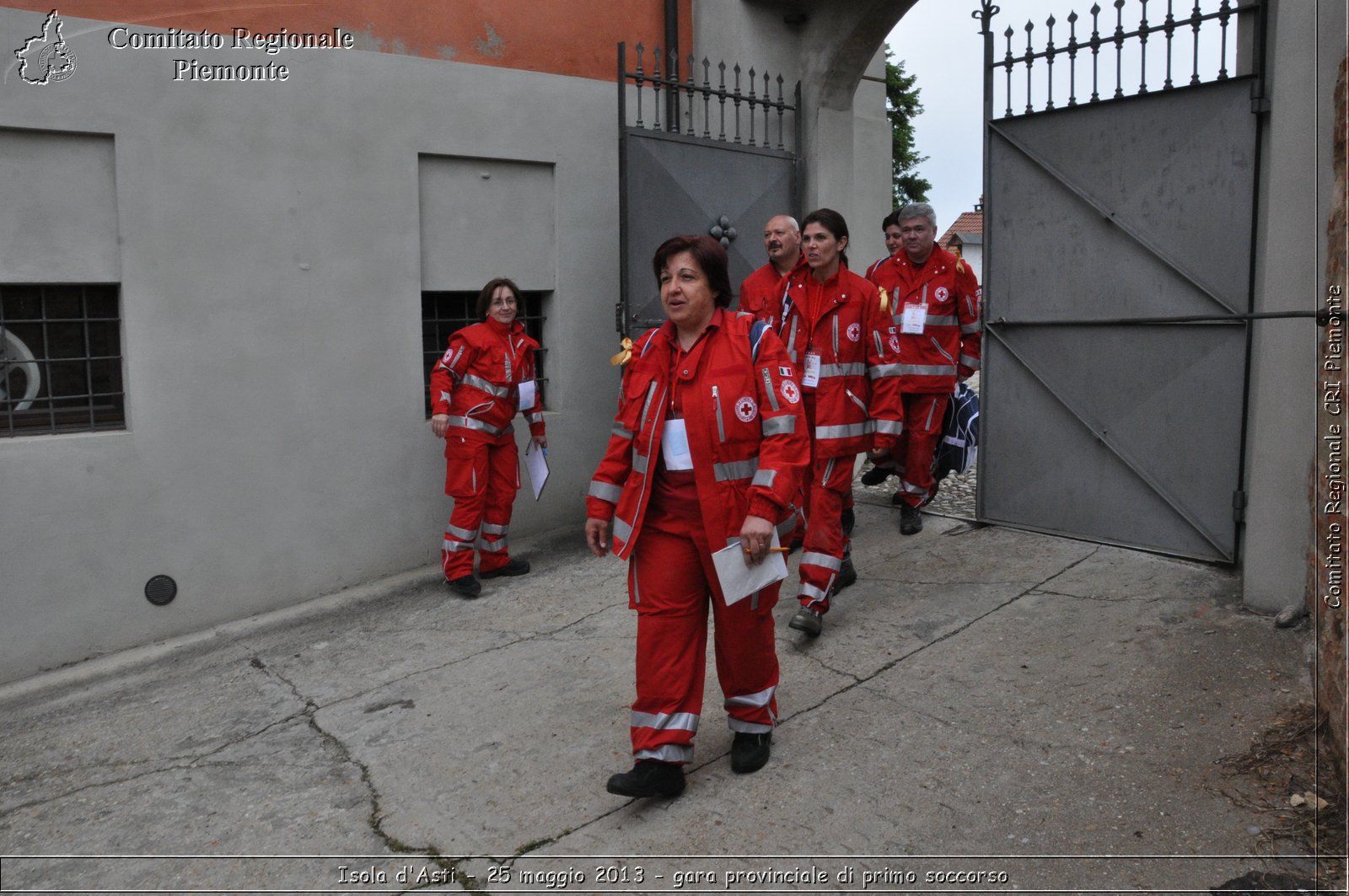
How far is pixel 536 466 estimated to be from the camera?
670 cm

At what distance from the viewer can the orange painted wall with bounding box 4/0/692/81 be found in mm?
5957

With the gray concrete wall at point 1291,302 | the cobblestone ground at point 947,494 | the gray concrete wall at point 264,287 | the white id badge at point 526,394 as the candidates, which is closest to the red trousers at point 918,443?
the cobblestone ground at point 947,494

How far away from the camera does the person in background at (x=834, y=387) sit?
4.97 m

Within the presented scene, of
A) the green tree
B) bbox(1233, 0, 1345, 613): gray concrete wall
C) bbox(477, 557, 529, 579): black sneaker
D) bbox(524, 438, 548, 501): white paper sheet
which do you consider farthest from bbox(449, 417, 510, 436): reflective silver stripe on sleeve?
the green tree

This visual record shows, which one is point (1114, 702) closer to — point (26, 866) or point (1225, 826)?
point (1225, 826)

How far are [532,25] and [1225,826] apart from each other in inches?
253

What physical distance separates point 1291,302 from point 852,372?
6.26 feet

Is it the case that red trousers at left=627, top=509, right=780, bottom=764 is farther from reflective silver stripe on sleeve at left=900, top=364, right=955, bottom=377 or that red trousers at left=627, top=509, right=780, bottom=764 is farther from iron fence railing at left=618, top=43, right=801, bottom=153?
iron fence railing at left=618, top=43, right=801, bottom=153

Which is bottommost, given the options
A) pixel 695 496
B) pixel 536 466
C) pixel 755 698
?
pixel 755 698

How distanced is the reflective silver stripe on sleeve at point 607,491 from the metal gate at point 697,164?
3.41 meters

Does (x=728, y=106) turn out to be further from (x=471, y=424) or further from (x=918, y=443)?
(x=471, y=424)

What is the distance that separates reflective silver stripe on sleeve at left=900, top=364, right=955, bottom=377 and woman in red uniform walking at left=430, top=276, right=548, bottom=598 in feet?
7.82

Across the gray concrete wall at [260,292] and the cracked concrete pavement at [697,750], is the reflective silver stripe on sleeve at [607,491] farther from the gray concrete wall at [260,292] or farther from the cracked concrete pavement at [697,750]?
the gray concrete wall at [260,292]

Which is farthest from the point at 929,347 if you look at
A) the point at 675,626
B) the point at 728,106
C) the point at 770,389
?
the point at 675,626
